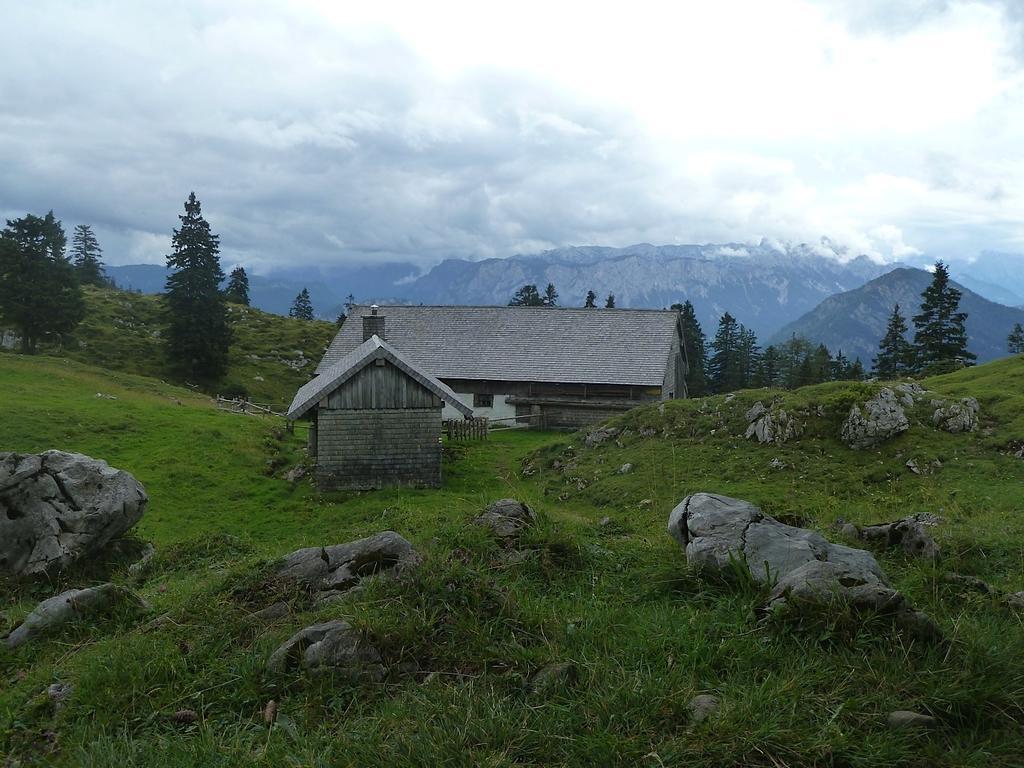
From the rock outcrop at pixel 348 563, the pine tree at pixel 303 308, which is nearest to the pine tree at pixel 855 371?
the rock outcrop at pixel 348 563

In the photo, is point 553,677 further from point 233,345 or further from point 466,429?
point 233,345

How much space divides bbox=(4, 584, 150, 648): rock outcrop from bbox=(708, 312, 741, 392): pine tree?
7455 cm

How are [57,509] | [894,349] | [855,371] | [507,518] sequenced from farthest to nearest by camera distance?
[855,371] → [894,349] → [57,509] → [507,518]

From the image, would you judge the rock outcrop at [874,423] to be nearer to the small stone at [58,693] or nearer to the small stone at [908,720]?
the small stone at [908,720]

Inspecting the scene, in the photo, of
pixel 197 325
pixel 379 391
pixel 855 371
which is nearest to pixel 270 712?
pixel 379 391

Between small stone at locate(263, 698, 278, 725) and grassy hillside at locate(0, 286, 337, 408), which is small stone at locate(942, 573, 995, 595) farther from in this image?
grassy hillside at locate(0, 286, 337, 408)

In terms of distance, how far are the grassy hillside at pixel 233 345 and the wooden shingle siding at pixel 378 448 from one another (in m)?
31.9

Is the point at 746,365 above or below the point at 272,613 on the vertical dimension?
above

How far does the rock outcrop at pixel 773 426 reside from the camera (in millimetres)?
20641

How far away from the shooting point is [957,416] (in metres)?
20.0

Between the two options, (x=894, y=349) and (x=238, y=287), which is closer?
(x=894, y=349)

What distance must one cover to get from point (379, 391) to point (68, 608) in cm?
1587

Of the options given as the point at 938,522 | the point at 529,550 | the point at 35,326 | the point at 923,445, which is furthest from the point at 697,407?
the point at 35,326

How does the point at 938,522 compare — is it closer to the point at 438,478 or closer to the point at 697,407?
the point at 697,407
